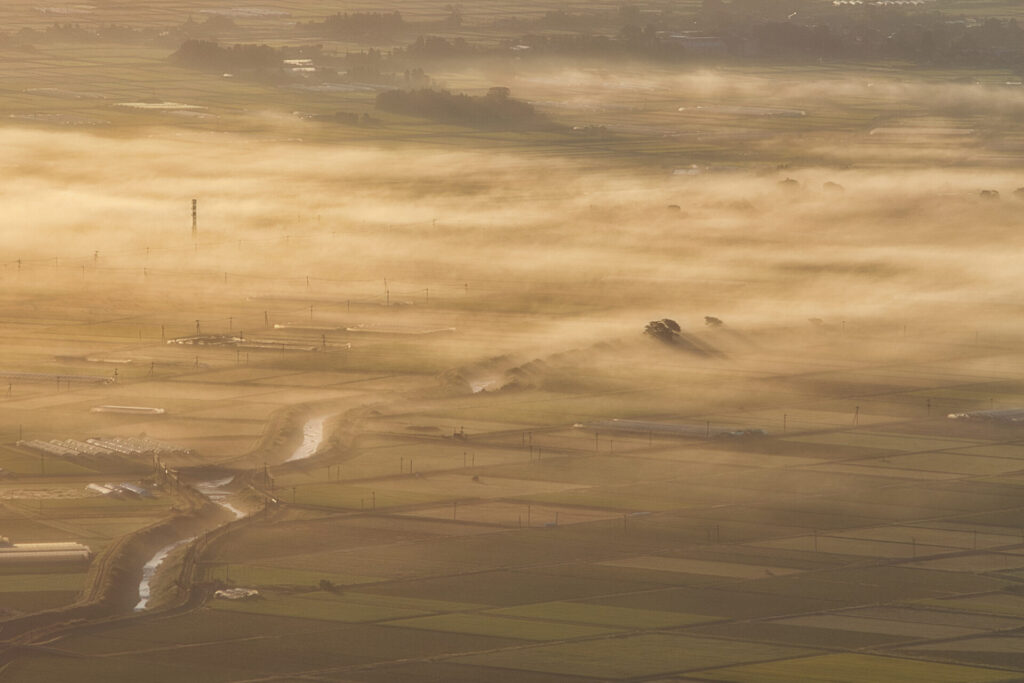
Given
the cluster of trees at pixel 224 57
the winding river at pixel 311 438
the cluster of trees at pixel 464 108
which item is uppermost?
the cluster of trees at pixel 224 57

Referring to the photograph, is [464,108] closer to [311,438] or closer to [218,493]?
[311,438]

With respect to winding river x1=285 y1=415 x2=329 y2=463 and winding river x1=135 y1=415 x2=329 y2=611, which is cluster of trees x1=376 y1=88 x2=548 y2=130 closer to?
winding river x1=285 y1=415 x2=329 y2=463

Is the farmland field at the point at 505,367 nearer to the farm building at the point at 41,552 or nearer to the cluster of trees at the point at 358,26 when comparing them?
the farm building at the point at 41,552

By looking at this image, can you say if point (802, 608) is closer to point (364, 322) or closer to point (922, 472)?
point (922, 472)

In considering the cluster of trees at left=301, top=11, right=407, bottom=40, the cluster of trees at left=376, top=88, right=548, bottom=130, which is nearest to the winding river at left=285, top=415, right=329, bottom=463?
the cluster of trees at left=376, top=88, right=548, bottom=130

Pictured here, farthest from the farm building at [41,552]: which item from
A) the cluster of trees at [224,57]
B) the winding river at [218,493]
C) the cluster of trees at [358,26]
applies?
the cluster of trees at [358,26]

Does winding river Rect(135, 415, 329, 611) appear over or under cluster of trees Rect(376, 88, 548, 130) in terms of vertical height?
under

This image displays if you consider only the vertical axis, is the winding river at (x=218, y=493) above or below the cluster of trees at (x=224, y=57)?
below
